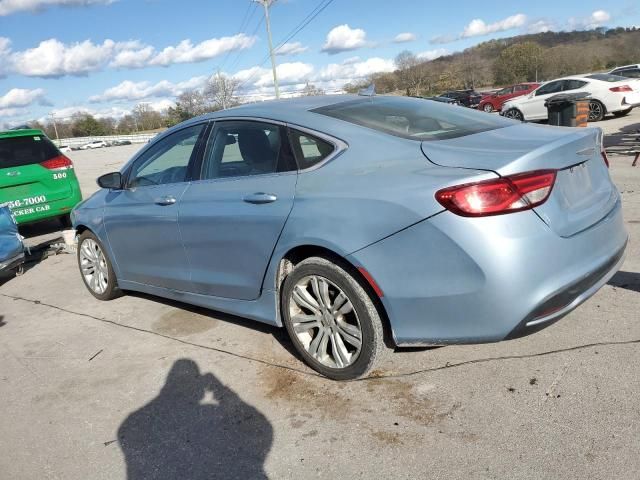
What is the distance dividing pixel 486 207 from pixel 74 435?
2493 mm

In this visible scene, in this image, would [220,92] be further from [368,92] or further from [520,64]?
[368,92]

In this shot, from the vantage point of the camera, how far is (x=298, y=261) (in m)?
3.34

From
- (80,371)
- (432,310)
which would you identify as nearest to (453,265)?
(432,310)

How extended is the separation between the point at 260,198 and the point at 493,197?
1417 mm

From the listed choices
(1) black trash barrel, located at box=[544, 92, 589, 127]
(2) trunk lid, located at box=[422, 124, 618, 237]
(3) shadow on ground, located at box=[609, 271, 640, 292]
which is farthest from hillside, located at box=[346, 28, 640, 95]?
(2) trunk lid, located at box=[422, 124, 618, 237]

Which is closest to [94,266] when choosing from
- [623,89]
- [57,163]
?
[57,163]

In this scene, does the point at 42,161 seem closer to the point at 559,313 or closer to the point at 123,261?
the point at 123,261

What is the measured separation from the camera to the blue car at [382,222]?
2.53 meters

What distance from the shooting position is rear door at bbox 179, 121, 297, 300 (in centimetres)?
331

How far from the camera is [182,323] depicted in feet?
14.7

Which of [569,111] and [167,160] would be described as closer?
[167,160]

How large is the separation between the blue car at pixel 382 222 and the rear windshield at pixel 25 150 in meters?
5.23

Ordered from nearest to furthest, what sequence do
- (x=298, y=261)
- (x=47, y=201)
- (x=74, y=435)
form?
(x=74, y=435) < (x=298, y=261) < (x=47, y=201)

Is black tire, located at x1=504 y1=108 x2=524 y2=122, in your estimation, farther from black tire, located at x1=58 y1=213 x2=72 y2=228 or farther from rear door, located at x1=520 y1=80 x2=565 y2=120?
black tire, located at x1=58 y1=213 x2=72 y2=228
